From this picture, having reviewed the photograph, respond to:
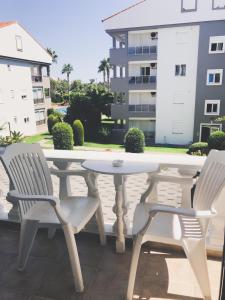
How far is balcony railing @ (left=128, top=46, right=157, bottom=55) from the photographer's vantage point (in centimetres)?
1391

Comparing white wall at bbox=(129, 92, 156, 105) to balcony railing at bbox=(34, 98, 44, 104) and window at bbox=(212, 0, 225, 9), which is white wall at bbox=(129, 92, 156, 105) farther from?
balcony railing at bbox=(34, 98, 44, 104)

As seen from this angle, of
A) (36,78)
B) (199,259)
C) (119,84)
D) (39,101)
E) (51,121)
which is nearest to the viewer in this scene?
(199,259)

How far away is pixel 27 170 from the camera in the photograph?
5.08ft

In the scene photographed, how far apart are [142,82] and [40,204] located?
13.7 m

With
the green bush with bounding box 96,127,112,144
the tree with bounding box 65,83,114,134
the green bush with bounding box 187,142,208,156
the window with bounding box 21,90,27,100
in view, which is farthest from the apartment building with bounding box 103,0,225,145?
the window with bounding box 21,90,27,100

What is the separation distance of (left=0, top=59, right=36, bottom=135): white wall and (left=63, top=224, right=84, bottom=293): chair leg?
13289mm

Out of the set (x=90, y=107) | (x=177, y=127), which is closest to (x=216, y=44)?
(x=177, y=127)

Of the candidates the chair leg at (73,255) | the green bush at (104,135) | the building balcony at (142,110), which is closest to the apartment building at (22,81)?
the green bush at (104,135)

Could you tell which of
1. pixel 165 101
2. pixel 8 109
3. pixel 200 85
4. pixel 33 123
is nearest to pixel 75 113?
pixel 33 123

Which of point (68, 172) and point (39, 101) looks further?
point (39, 101)

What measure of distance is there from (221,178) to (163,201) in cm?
71

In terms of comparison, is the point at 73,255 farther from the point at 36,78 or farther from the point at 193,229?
the point at 36,78

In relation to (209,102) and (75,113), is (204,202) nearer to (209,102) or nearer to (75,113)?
(209,102)

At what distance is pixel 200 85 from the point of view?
13797 millimetres
